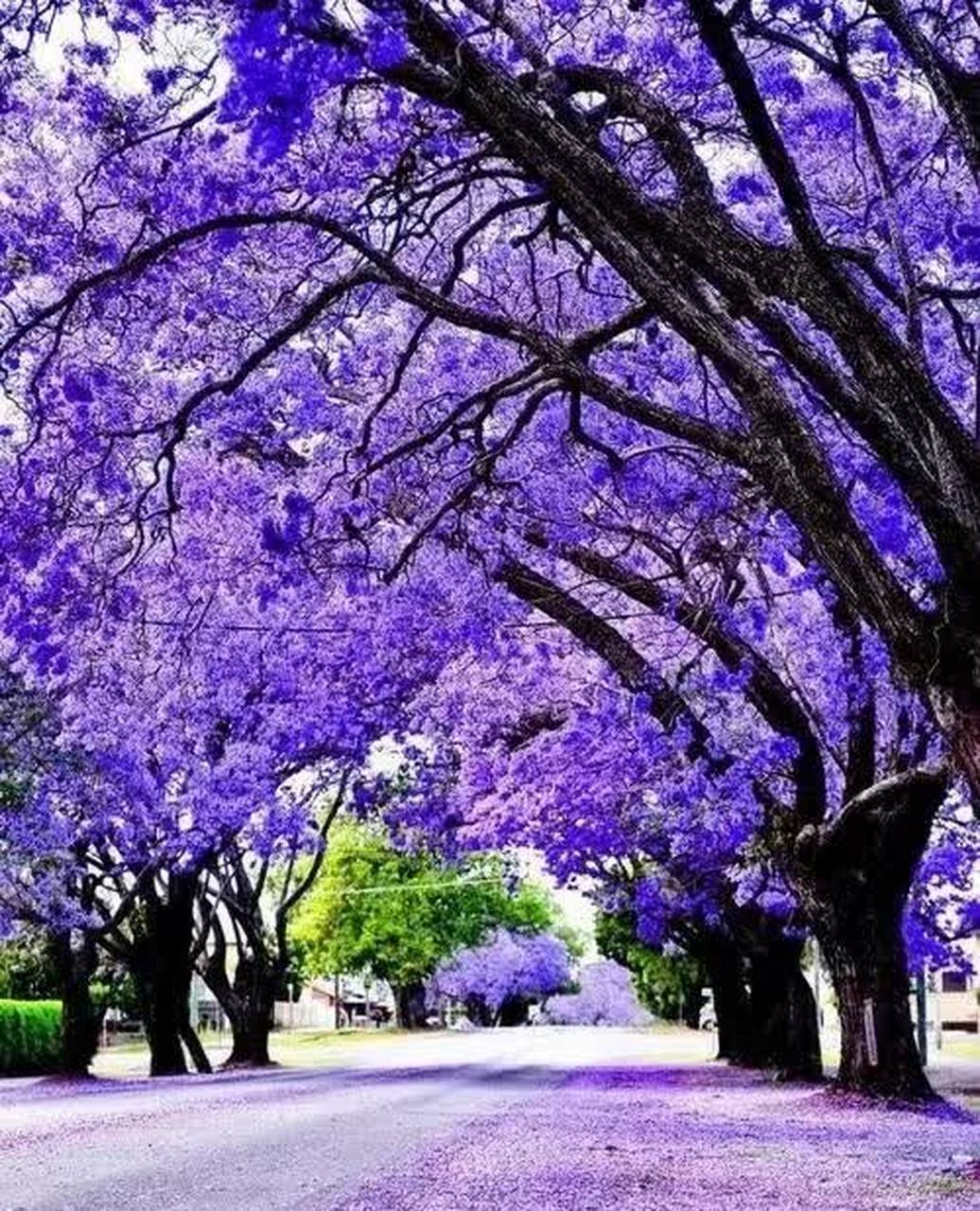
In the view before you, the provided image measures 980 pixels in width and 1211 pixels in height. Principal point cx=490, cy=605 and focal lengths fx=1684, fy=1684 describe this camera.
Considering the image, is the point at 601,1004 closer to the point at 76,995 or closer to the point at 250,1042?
the point at 250,1042

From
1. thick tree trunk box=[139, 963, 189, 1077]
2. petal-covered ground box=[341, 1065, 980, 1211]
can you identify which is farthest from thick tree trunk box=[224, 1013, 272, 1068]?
petal-covered ground box=[341, 1065, 980, 1211]

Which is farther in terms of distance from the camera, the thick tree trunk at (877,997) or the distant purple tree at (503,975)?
the distant purple tree at (503,975)

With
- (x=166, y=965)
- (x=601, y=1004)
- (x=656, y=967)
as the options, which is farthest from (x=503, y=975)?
(x=166, y=965)

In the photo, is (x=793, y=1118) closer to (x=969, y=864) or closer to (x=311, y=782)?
(x=969, y=864)

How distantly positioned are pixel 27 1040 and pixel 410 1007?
37328mm

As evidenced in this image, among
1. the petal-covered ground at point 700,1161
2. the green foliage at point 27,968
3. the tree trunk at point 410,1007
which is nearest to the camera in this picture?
the petal-covered ground at point 700,1161

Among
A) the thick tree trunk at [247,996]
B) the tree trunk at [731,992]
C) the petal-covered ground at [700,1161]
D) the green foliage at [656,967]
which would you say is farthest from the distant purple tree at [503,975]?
the petal-covered ground at [700,1161]

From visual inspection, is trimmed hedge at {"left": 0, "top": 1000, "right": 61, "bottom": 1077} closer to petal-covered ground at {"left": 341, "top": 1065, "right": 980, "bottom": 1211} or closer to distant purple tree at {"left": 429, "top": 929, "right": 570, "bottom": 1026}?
petal-covered ground at {"left": 341, "top": 1065, "right": 980, "bottom": 1211}

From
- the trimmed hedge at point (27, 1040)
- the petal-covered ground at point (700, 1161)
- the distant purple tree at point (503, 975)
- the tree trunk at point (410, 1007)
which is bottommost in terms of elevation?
the petal-covered ground at point (700, 1161)

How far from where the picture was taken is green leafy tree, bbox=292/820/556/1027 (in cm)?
5309

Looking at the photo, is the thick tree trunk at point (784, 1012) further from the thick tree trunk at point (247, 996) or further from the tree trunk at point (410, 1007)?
the tree trunk at point (410, 1007)

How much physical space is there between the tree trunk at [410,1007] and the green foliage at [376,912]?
26.3 ft

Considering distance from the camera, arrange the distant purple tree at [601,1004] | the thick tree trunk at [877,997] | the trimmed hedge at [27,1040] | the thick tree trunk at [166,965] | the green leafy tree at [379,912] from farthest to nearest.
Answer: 1. the distant purple tree at [601,1004]
2. the green leafy tree at [379,912]
3. the trimmed hedge at [27,1040]
4. the thick tree trunk at [166,965]
5. the thick tree trunk at [877,997]

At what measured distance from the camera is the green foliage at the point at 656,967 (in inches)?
1577
